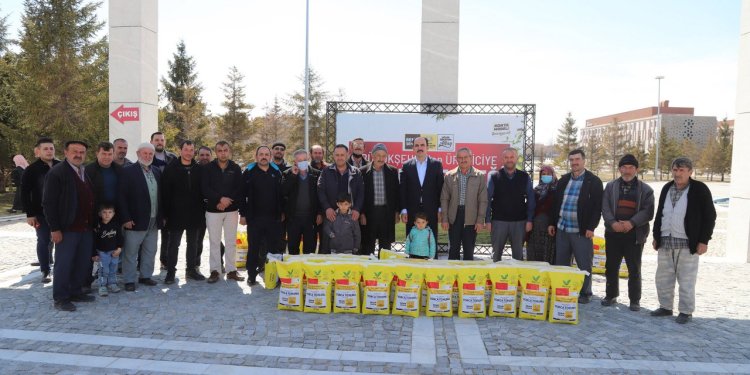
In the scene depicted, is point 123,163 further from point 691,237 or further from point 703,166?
point 703,166

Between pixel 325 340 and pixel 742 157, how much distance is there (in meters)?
8.89

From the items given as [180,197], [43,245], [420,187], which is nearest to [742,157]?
[420,187]

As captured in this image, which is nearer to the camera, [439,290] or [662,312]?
[439,290]

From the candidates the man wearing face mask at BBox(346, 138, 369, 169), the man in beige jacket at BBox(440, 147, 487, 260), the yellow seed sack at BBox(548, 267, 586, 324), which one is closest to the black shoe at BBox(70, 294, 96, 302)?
the man wearing face mask at BBox(346, 138, 369, 169)

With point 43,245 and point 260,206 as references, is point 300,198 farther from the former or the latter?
point 43,245

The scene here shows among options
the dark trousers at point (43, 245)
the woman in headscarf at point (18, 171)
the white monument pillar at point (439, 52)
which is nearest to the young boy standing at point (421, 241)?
the white monument pillar at point (439, 52)

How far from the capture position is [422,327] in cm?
505

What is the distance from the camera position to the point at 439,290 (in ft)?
17.6

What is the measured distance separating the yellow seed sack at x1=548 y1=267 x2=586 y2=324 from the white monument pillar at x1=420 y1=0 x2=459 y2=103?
514 centimetres

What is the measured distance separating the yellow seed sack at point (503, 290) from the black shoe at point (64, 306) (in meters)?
4.86

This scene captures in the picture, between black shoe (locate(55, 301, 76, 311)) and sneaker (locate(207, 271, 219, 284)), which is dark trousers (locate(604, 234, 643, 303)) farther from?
black shoe (locate(55, 301, 76, 311))

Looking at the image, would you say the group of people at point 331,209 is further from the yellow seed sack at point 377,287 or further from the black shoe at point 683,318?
the yellow seed sack at point 377,287

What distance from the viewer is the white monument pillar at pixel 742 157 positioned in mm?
8914

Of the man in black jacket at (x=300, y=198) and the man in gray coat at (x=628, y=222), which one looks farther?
the man in black jacket at (x=300, y=198)
